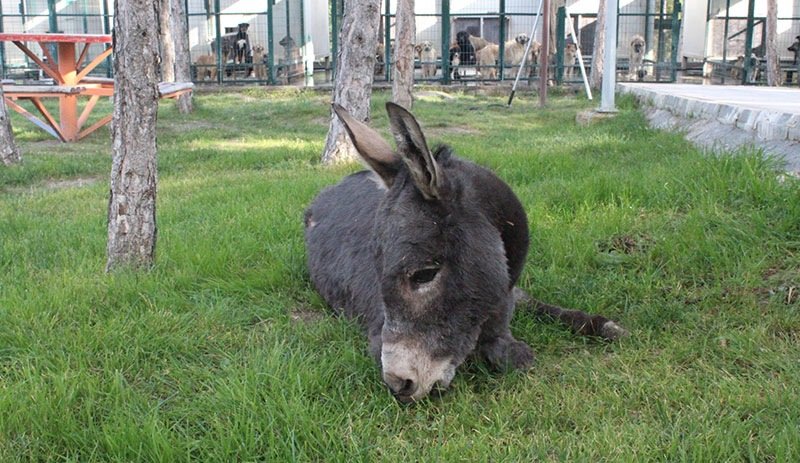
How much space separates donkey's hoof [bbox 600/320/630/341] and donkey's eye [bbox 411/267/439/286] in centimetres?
113

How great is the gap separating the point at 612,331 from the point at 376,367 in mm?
1114

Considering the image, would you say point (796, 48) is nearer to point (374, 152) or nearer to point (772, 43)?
point (772, 43)

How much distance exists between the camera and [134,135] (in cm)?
408

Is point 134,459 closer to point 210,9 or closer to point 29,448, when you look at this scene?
point 29,448

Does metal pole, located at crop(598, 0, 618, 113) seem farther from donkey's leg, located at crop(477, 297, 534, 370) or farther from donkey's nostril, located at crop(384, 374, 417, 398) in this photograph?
donkey's nostril, located at crop(384, 374, 417, 398)

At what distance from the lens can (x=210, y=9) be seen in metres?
24.0

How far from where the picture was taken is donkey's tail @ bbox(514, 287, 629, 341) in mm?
3344

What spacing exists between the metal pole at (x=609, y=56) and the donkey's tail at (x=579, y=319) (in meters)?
7.36

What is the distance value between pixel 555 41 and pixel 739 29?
5.79 meters

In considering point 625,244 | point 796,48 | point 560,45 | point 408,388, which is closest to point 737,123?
point 625,244

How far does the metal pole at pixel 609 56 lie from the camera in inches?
402

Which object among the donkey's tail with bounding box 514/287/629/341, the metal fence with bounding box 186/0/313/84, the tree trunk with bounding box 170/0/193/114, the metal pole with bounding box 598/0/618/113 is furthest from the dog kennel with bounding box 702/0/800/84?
the donkey's tail with bounding box 514/287/629/341

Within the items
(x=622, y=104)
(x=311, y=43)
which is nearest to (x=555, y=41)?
(x=311, y=43)

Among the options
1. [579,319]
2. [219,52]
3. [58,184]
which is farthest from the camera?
[219,52]
